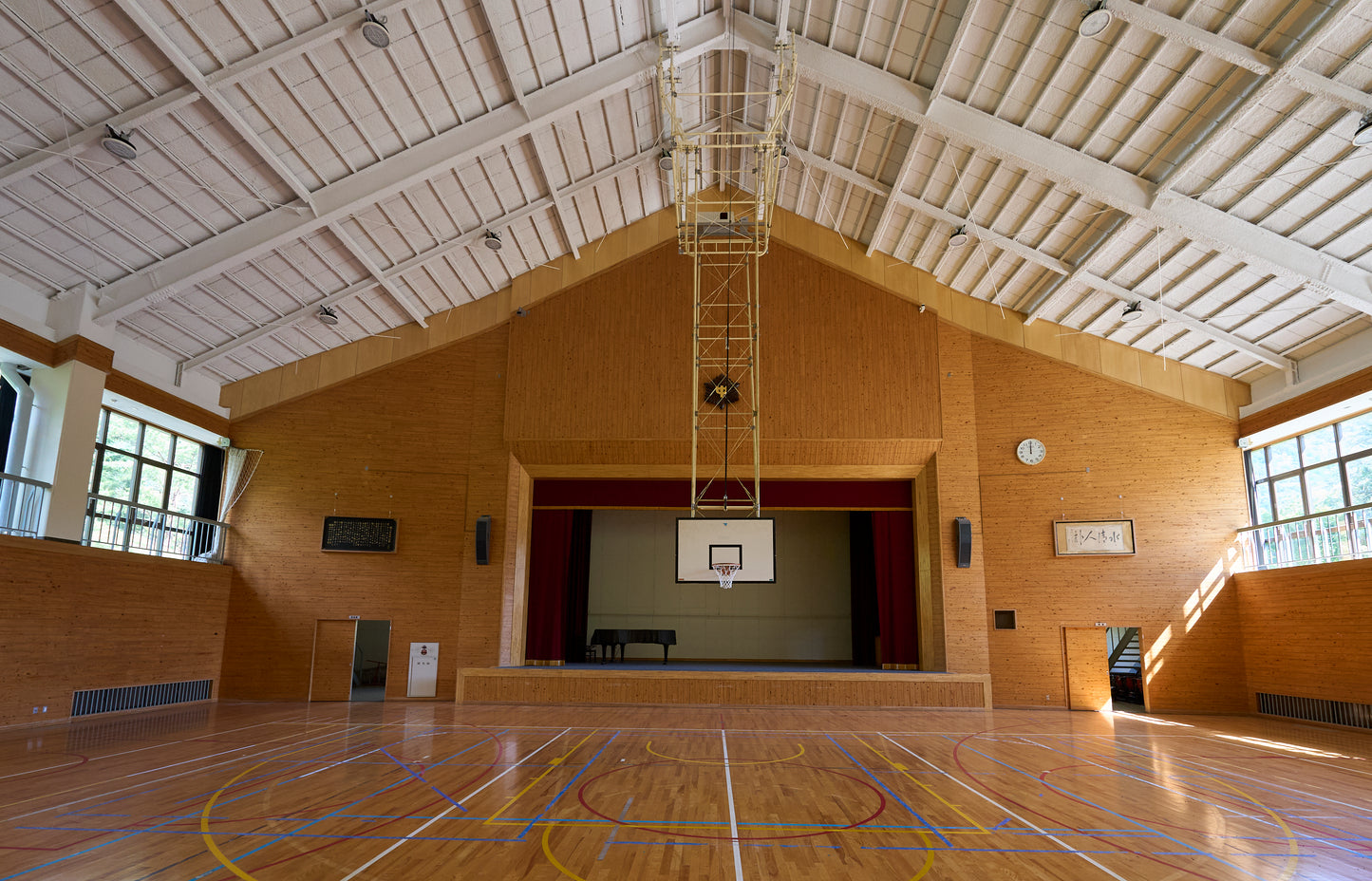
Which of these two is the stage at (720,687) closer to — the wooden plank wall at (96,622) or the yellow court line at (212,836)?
the wooden plank wall at (96,622)

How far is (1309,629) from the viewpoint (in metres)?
14.1

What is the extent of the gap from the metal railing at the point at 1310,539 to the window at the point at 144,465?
66.8 feet

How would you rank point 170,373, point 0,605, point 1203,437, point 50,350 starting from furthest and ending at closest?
point 1203,437 → point 170,373 → point 50,350 → point 0,605

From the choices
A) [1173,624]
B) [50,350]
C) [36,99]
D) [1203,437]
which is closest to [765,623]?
[1173,624]

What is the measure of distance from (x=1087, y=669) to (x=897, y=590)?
12.7ft

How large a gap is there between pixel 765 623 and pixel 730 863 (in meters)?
17.0

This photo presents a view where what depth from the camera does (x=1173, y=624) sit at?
1580 cm

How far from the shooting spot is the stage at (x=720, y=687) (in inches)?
612

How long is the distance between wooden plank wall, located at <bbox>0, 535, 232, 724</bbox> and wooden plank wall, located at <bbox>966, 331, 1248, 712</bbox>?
15065 millimetres

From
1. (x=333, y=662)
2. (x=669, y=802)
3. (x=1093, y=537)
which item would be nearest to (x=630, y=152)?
(x=333, y=662)

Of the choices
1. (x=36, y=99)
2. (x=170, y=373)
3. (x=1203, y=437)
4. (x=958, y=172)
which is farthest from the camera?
(x=1203, y=437)

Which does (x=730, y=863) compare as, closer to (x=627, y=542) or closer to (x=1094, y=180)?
(x=1094, y=180)

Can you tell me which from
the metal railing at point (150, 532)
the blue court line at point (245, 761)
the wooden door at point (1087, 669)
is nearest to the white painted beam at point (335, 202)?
the metal railing at point (150, 532)

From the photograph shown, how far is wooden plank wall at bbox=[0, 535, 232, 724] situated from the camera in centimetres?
1187
